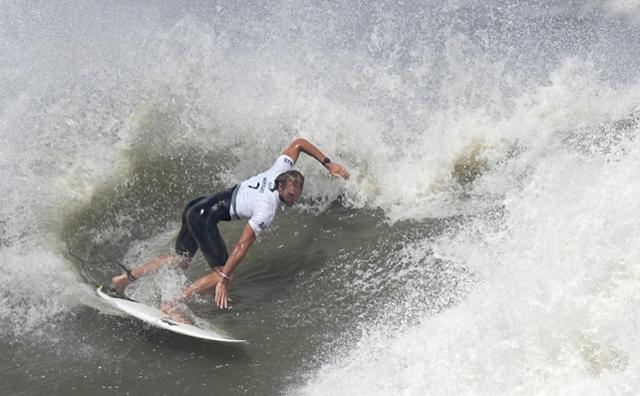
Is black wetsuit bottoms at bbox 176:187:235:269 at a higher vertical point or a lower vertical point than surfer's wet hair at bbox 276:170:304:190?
lower

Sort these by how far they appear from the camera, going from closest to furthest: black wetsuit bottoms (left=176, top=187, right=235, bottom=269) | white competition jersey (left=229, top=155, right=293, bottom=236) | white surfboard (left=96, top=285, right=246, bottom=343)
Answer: white surfboard (left=96, top=285, right=246, bottom=343) < white competition jersey (left=229, top=155, right=293, bottom=236) < black wetsuit bottoms (left=176, top=187, right=235, bottom=269)

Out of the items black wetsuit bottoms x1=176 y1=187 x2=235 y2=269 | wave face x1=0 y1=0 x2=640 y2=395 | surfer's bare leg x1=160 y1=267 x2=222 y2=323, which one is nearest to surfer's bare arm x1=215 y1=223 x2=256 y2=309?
surfer's bare leg x1=160 y1=267 x2=222 y2=323

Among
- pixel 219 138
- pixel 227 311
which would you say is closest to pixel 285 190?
pixel 227 311

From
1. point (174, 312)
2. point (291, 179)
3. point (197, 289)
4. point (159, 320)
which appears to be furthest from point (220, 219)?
point (159, 320)

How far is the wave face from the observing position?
18.3 feet

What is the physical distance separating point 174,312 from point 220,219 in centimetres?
104

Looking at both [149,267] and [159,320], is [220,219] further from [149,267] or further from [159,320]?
[159,320]

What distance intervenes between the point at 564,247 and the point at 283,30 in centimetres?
668

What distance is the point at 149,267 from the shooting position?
23.3ft

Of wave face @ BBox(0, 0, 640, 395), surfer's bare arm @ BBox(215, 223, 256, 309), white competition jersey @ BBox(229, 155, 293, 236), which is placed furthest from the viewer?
white competition jersey @ BBox(229, 155, 293, 236)

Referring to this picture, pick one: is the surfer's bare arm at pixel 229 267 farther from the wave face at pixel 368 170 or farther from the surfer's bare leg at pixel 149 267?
the surfer's bare leg at pixel 149 267

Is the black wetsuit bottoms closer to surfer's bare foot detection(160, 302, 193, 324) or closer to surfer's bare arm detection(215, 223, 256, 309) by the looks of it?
surfer's bare arm detection(215, 223, 256, 309)

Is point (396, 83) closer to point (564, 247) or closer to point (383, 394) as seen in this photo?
point (564, 247)

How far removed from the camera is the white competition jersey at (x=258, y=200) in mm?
6598
